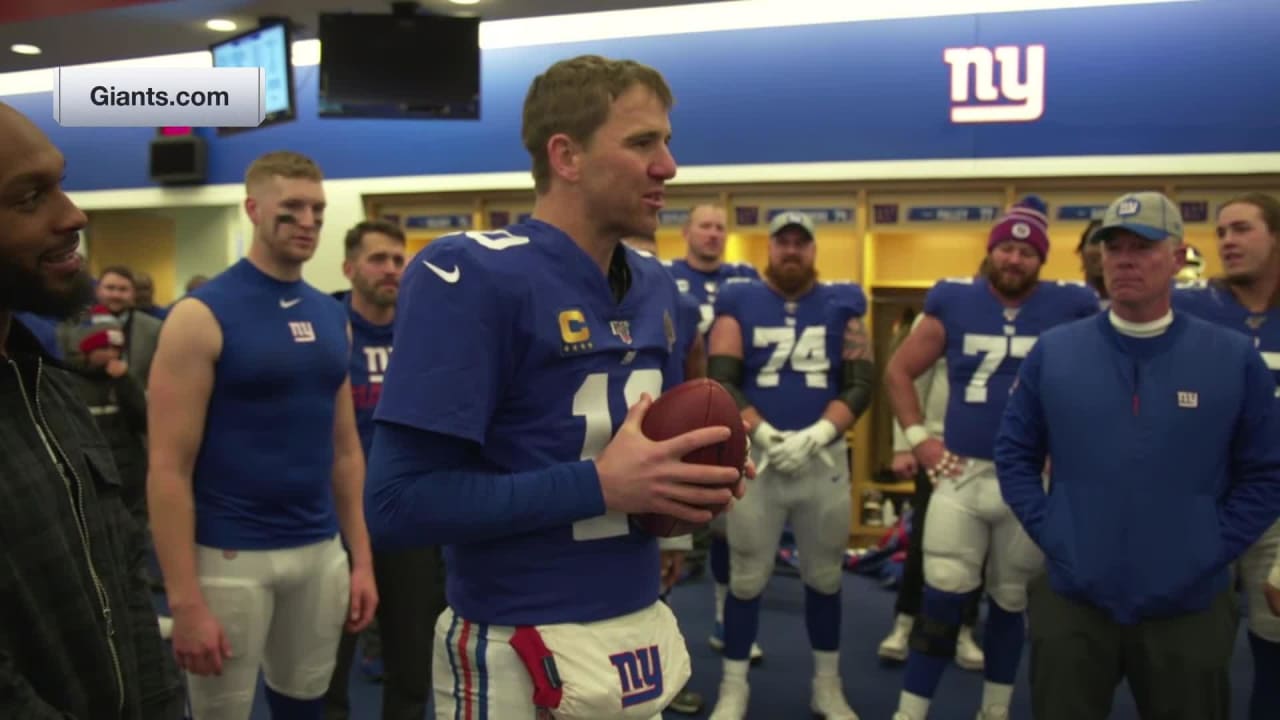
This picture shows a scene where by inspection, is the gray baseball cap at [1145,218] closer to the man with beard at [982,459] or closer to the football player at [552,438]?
the man with beard at [982,459]

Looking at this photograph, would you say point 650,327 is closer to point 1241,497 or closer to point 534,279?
point 534,279

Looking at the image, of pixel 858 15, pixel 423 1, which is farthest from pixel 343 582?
pixel 858 15

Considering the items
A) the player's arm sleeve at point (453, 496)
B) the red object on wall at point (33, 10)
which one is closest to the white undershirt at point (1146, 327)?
the player's arm sleeve at point (453, 496)

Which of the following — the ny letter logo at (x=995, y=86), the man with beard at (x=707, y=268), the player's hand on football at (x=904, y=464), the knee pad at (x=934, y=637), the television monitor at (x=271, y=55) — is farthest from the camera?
the ny letter logo at (x=995, y=86)

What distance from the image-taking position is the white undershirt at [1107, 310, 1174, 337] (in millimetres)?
2436

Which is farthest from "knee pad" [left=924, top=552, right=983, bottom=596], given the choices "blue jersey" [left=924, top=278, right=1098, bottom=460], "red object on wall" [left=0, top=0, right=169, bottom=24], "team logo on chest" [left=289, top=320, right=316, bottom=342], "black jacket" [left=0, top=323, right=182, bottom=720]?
"red object on wall" [left=0, top=0, right=169, bottom=24]

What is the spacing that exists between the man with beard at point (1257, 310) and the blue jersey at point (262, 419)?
117 inches

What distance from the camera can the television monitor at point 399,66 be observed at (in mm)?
5797

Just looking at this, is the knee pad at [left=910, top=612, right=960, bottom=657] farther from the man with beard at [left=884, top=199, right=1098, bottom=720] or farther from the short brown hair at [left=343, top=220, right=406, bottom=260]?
the short brown hair at [left=343, top=220, right=406, bottom=260]

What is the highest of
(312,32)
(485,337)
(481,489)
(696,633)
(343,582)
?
(312,32)

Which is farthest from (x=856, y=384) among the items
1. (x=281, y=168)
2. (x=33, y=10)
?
(x=33, y=10)

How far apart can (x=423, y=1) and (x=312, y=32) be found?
106 cm

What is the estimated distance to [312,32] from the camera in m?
6.47

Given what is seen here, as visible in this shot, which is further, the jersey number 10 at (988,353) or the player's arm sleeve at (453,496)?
the jersey number 10 at (988,353)
